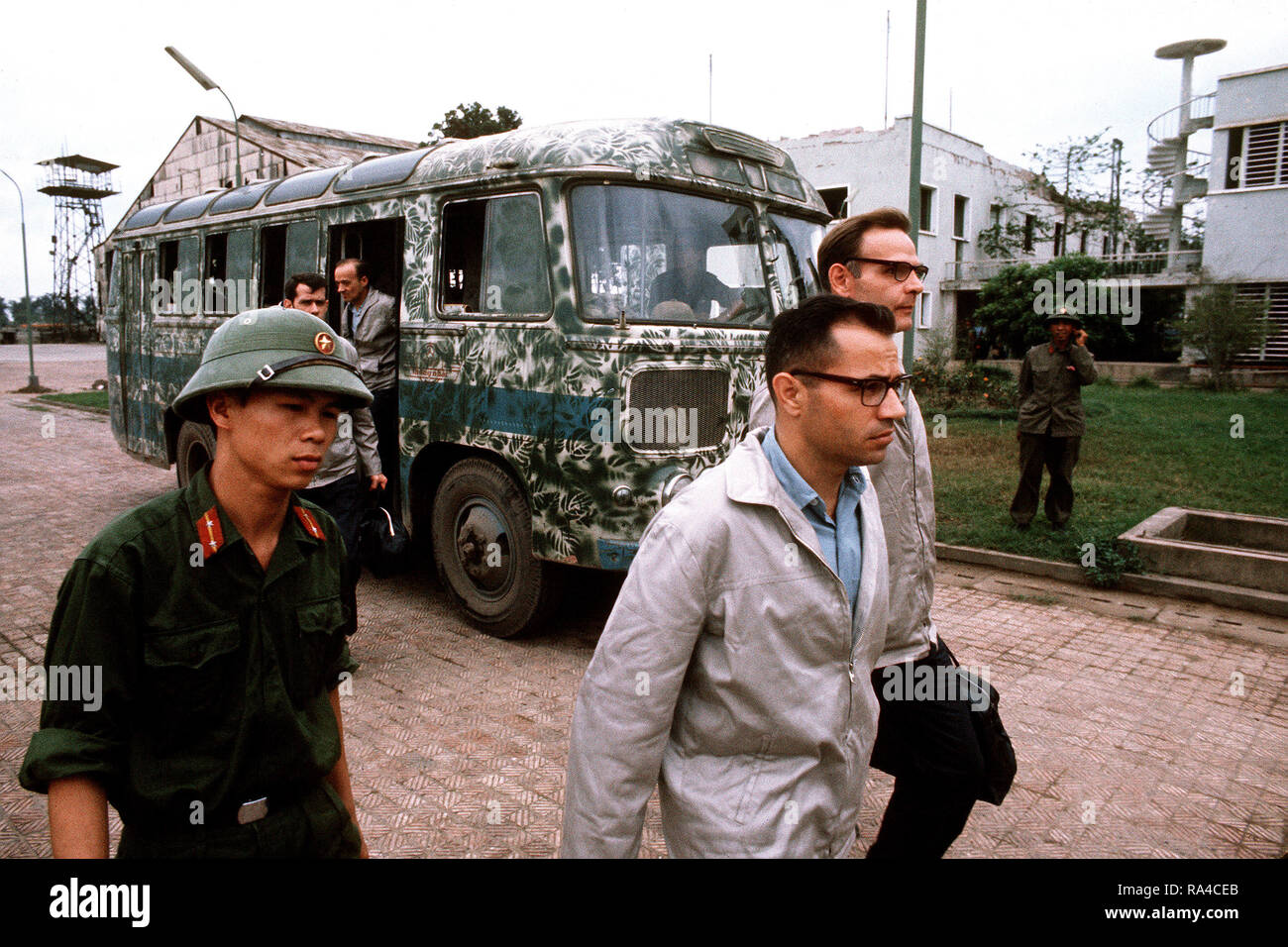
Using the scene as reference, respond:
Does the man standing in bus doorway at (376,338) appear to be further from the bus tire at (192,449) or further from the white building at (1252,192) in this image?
the white building at (1252,192)

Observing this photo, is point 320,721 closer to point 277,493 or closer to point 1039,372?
point 277,493

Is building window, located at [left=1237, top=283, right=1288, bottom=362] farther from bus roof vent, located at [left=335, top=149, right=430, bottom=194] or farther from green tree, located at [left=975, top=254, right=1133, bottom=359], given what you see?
bus roof vent, located at [left=335, top=149, right=430, bottom=194]

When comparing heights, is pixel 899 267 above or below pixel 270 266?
below

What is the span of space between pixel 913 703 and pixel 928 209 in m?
32.9

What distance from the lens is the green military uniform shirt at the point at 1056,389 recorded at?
345 inches

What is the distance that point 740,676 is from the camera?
77.1 inches

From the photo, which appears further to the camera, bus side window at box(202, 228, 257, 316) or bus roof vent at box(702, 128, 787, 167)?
bus side window at box(202, 228, 257, 316)

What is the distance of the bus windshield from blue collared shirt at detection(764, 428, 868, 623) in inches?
138

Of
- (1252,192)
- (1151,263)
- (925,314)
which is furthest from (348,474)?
(925,314)

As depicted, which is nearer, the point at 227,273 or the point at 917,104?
the point at 227,273

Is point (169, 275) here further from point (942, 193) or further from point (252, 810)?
point (942, 193)

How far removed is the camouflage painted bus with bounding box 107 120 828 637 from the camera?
18.3ft

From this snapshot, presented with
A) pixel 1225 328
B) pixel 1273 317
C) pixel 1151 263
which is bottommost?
pixel 1225 328

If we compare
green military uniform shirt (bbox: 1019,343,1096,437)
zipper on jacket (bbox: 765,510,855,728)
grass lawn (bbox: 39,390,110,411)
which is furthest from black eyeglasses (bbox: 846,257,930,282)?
grass lawn (bbox: 39,390,110,411)
